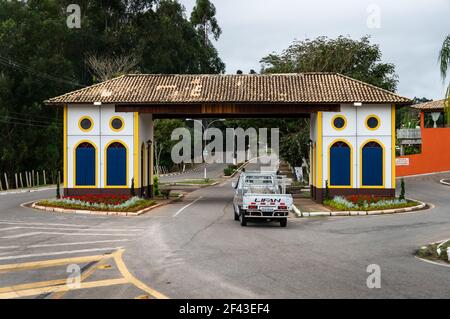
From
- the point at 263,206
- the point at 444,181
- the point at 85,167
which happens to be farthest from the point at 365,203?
the point at 444,181

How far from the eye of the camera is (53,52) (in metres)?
65.9

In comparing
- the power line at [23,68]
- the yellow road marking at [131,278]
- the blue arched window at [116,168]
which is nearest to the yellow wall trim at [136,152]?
the blue arched window at [116,168]

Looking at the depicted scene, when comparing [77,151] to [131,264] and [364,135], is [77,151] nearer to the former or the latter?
[364,135]

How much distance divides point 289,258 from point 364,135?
19.9 metres

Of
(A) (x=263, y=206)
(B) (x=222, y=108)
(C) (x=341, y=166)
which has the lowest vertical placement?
(A) (x=263, y=206)

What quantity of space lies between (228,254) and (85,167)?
2031 centimetres

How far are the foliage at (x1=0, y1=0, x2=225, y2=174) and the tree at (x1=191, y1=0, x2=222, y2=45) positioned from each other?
1552cm

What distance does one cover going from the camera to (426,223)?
21.4 metres

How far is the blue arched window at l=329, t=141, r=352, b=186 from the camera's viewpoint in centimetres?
3177

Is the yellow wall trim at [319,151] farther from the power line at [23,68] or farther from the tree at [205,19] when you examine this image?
the tree at [205,19]

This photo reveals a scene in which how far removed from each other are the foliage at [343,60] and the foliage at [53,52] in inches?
954

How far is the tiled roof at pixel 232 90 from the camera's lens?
3184 cm

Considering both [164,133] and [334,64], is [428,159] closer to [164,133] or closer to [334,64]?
[334,64]

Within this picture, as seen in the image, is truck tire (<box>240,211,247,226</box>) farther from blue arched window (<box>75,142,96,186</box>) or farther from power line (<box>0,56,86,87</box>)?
power line (<box>0,56,86,87</box>)
